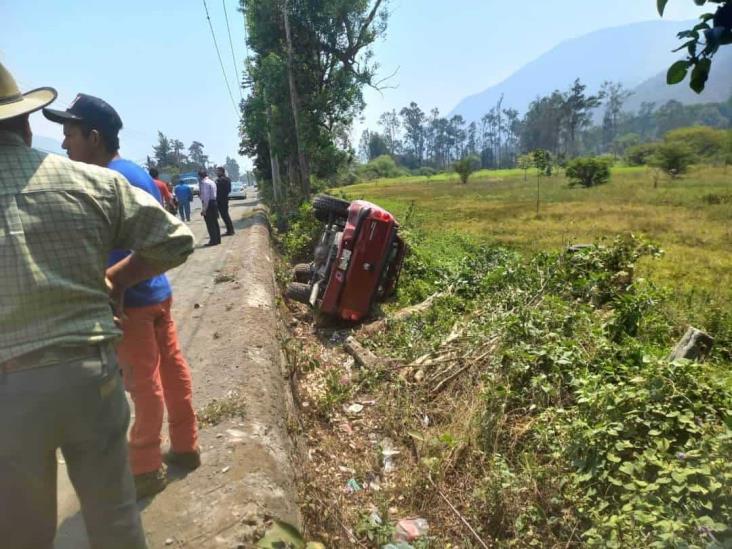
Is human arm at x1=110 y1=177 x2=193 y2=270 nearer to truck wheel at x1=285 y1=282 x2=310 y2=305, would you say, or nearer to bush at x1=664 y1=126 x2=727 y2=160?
truck wheel at x1=285 y1=282 x2=310 y2=305

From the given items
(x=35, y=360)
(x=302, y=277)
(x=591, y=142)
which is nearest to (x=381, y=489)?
(x=35, y=360)

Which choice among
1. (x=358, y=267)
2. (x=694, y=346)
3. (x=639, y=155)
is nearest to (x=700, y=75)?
(x=694, y=346)

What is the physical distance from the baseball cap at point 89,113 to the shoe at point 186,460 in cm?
169

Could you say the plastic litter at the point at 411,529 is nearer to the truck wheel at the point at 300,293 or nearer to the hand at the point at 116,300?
the hand at the point at 116,300

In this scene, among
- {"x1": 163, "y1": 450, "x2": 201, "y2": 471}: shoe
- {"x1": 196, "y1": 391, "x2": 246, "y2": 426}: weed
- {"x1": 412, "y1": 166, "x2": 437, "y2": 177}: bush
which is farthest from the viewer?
{"x1": 412, "y1": 166, "x2": 437, "y2": 177}: bush

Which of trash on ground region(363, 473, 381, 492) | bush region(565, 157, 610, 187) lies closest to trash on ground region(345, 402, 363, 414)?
trash on ground region(363, 473, 381, 492)

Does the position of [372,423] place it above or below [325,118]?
below

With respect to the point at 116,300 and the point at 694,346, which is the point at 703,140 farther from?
the point at 116,300

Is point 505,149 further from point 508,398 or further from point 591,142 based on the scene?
point 508,398

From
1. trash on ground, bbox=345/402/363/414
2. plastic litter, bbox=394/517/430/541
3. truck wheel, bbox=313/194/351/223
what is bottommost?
trash on ground, bbox=345/402/363/414

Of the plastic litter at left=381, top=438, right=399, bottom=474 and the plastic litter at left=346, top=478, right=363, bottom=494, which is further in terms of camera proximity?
the plastic litter at left=381, top=438, right=399, bottom=474

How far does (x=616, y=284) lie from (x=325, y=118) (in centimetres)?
1571

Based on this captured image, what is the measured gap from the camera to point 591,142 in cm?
12925

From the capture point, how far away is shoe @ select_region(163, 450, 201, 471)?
269 centimetres
